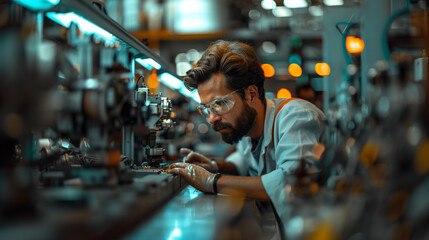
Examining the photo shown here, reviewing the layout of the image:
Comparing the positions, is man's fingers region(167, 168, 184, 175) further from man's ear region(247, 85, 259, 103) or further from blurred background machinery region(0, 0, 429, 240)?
man's ear region(247, 85, 259, 103)

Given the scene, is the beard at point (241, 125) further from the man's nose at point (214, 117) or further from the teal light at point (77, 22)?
the teal light at point (77, 22)

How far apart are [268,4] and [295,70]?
1.49 metres

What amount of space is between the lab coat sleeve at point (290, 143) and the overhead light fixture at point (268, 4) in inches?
188

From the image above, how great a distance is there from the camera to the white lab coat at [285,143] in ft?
4.97

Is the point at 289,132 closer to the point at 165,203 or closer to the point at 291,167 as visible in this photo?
the point at 291,167

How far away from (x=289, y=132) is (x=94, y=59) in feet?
3.33

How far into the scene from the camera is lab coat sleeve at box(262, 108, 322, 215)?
152cm

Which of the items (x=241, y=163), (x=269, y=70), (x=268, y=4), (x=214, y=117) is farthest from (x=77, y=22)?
(x=268, y=4)

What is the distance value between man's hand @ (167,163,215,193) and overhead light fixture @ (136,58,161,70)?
0.58m

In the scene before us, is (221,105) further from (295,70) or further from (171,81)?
(295,70)

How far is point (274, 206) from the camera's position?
1.52 meters

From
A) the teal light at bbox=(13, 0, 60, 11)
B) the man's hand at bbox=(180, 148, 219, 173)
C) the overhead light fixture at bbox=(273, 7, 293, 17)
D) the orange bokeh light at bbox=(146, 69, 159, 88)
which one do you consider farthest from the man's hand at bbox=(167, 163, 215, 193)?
the overhead light fixture at bbox=(273, 7, 293, 17)

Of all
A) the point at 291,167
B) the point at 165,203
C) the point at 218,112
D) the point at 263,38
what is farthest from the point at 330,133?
the point at 263,38

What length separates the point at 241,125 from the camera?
1.98 meters
